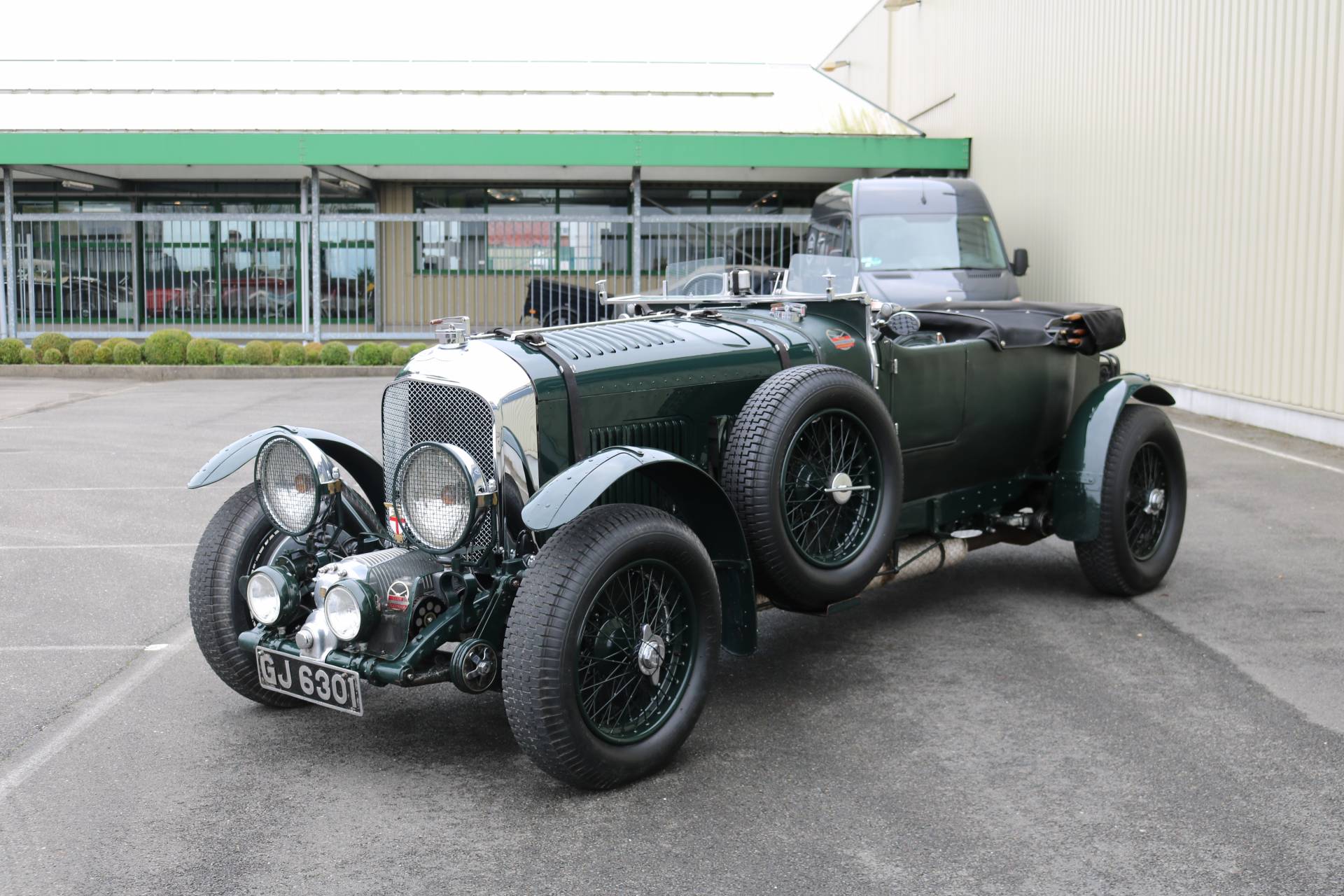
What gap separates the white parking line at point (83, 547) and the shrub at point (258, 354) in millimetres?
11820

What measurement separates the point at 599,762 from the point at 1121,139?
13.7 m

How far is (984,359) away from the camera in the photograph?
231 inches

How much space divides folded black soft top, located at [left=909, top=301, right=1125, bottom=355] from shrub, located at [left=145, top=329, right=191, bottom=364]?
1474 cm

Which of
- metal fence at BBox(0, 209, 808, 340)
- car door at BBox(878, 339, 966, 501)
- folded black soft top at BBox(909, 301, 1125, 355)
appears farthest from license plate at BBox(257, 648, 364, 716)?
metal fence at BBox(0, 209, 808, 340)

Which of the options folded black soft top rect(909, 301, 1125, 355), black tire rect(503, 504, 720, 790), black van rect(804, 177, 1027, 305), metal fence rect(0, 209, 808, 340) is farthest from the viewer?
metal fence rect(0, 209, 808, 340)

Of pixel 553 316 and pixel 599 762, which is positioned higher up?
pixel 553 316

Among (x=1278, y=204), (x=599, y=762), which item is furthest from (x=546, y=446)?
(x=1278, y=204)

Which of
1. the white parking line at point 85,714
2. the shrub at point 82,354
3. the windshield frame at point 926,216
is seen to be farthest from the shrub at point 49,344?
the white parking line at point 85,714

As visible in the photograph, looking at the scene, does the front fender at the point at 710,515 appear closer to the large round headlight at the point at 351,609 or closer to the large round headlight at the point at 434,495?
the large round headlight at the point at 434,495

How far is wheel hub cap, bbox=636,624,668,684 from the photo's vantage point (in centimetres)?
398

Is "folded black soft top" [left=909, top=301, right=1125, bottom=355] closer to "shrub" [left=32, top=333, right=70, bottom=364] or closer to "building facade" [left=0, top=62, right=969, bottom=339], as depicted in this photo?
"building facade" [left=0, top=62, right=969, bottom=339]

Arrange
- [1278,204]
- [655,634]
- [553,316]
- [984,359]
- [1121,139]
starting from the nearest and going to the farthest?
[655,634], [984,359], [1278,204], [1121,139], [553,316]

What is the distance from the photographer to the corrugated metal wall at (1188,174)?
37.0ft

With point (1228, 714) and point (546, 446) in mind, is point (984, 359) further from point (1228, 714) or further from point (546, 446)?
point (546, 446)
